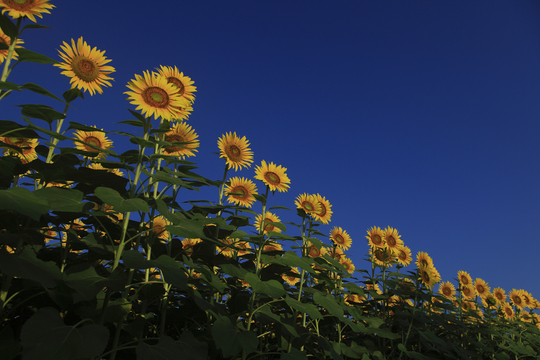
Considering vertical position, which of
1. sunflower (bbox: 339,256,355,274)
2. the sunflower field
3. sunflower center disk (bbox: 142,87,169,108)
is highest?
sunflower center disk (bbox: 142,87,169,108)

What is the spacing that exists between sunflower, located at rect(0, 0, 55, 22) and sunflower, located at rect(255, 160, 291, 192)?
8.34ft

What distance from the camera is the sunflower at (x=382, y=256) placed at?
593 cm

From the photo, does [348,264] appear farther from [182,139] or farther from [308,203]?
[182,139]

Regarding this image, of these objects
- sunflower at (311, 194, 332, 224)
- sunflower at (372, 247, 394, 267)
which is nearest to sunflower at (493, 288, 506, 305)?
sunflower at (372, 247, 394, 267)

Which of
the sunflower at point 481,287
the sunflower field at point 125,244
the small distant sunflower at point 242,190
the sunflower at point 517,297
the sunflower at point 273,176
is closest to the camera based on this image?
the sunflower field at point 125,244

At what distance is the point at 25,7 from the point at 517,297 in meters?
11.7

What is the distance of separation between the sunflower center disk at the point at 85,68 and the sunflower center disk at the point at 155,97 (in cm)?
64

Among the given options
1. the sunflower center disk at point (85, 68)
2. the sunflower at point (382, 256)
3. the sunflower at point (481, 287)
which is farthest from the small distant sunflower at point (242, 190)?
the sunflower at point (481, 287)

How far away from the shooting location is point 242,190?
4.68 metres

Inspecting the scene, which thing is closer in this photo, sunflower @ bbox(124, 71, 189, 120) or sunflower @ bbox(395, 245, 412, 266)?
sunflower @ bbox(124, 71, 189, 120)

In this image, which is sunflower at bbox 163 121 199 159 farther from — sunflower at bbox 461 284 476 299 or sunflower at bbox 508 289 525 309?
sunflower at bbox 508 289 525 309

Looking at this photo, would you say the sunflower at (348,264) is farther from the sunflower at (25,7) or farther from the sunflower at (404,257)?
the sunflower at (25,7)

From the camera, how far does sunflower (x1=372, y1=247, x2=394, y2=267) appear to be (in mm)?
5927

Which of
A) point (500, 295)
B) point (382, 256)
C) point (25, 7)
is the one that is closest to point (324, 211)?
point (382, 256)
